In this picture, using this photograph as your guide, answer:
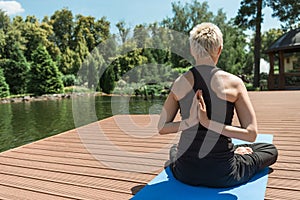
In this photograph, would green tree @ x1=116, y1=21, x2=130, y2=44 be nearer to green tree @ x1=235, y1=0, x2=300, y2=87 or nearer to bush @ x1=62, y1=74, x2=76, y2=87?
bush @ x1=62, y1=74, x2=76, y2=87

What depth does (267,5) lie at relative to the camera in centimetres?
1438

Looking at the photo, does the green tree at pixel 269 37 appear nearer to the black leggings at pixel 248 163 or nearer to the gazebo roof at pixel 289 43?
the gazebo roof at pixel 289 43

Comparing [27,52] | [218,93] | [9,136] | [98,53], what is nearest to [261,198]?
[218,93]

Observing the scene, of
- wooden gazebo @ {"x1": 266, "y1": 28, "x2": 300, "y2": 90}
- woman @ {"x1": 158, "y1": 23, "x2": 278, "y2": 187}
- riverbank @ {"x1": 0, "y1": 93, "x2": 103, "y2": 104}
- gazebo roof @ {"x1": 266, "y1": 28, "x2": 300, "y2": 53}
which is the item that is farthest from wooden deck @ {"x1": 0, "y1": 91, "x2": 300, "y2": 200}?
riverbank @ {"x1": 0, "y1": 93, "x2": 103, "y2": 104}

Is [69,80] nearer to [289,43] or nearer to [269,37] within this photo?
[289,43]

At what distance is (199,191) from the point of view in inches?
61.6

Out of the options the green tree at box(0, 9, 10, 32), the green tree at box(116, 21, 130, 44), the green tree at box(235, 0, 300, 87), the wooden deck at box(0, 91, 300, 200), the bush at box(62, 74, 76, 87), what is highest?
the green tree at box(0, 9, 10, 32)

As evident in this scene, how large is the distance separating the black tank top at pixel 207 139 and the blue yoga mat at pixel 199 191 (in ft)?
0.28

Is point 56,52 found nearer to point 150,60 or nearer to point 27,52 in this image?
point 27,52

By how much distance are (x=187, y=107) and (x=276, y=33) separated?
32.4m

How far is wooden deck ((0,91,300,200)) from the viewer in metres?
1.78

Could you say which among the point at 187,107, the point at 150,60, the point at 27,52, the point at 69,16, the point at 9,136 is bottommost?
the point at 9,136

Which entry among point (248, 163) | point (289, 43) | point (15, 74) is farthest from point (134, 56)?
point (248, 163)

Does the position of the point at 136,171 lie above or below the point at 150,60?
below
